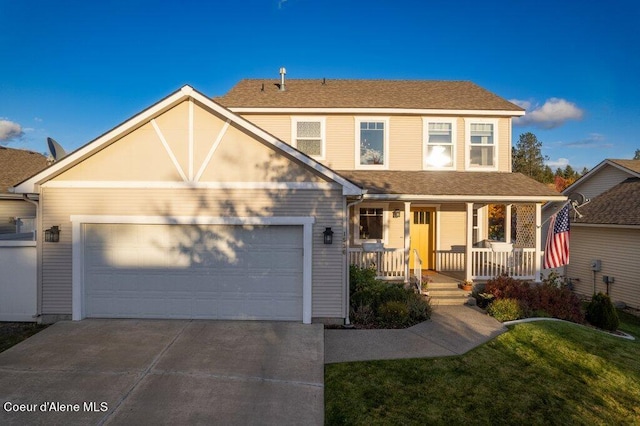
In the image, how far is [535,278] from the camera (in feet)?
36.0

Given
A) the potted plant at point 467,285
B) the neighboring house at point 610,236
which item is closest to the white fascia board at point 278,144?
the potted plant at point 467,285

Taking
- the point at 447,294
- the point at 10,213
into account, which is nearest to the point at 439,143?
the point at 447,294

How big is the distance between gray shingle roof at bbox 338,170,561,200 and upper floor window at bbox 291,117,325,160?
1375mm

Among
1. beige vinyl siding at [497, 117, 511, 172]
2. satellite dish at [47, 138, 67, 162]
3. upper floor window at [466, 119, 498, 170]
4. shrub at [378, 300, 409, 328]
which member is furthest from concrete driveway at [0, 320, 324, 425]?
beige vinyl siding at [497, 117, 511, 172]

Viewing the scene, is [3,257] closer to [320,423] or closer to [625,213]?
[320,423]

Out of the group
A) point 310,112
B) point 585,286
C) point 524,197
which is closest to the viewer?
point 524,197

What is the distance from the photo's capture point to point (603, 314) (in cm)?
944

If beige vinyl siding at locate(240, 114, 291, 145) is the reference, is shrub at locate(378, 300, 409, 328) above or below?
below

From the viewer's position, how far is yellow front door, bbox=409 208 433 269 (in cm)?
1305

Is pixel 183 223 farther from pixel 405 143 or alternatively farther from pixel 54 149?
pixel 405 143

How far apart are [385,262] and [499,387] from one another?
5.29m

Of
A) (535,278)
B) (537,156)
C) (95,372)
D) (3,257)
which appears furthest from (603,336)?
(537,156)

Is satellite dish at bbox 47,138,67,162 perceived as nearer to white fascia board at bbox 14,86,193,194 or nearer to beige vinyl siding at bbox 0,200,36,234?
white fascia board at bbox 14,86,193,194

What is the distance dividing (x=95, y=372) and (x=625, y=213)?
18085 mm
